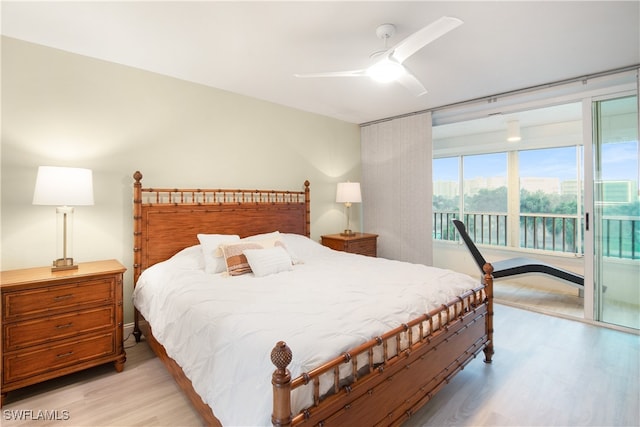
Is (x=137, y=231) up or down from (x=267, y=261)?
up

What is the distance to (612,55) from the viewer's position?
2.72 meters

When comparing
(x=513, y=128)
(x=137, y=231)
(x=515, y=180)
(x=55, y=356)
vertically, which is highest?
(x=513, y=128)

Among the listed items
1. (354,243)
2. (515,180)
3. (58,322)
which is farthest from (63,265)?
(515,180)

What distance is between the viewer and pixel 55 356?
2.18m

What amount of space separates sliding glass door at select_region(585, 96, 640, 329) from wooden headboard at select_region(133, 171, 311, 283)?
3.28 metres

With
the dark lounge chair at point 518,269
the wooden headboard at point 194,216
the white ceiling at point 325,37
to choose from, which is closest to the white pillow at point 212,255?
the wooden headboard at point 194,216

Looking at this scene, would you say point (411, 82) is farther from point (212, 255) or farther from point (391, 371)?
point (212, 255)

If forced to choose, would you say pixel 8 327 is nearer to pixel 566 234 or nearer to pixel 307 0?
pixel 307 0

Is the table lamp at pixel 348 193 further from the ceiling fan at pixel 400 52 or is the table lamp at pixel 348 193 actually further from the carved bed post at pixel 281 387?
the carved bed post at pixel 281 387

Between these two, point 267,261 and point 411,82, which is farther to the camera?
point 267,261

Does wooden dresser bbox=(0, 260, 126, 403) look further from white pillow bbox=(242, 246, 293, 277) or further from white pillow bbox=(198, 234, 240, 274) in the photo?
white pillow bbox=(242, 246, 293, 277)

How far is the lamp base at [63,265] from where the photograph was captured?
2.36 meters

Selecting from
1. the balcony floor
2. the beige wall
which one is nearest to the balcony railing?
the balcony floor

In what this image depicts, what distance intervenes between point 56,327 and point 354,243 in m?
3.16
